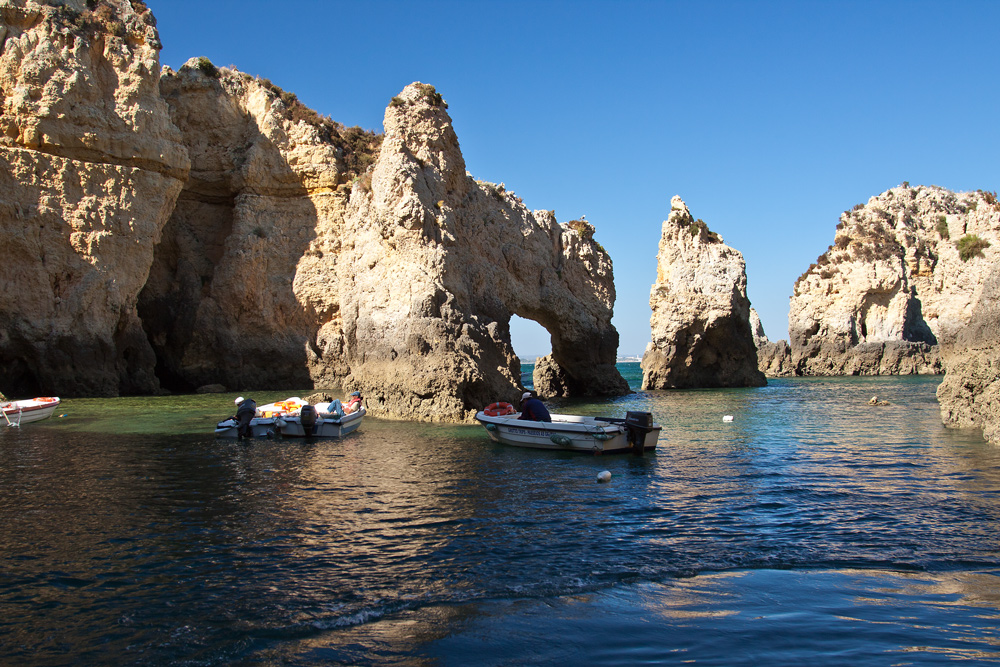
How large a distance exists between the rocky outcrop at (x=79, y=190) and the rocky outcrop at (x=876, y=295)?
48.1 metres

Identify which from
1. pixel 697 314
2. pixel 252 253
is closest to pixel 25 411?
pixel 252 253

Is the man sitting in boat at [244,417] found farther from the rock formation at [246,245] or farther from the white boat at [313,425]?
the rock formation at [246,245]

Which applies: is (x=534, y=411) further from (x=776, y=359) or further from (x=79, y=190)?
(x=776, y=359)

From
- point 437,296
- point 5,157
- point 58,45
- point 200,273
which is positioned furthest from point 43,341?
point 437,296

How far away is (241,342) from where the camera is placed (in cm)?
3656

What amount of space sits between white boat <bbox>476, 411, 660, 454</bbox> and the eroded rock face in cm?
415

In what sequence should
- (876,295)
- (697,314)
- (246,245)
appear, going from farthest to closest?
(876,295) < (697,314) < (246,245)

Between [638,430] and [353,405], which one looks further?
[353,405]

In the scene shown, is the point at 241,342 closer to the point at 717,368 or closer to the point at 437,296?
the point at 437,296

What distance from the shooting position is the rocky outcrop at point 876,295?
53906 mm

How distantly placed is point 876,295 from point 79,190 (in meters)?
54.1

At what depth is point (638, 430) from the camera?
15.8 metres

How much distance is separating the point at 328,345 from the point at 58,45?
17.3 meters

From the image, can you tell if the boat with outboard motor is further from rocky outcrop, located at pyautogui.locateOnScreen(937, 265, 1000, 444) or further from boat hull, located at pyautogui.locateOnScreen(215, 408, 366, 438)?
rocky outcrop, located at pyautogui.locateOnScreen(937, 265, 1000, 444)
